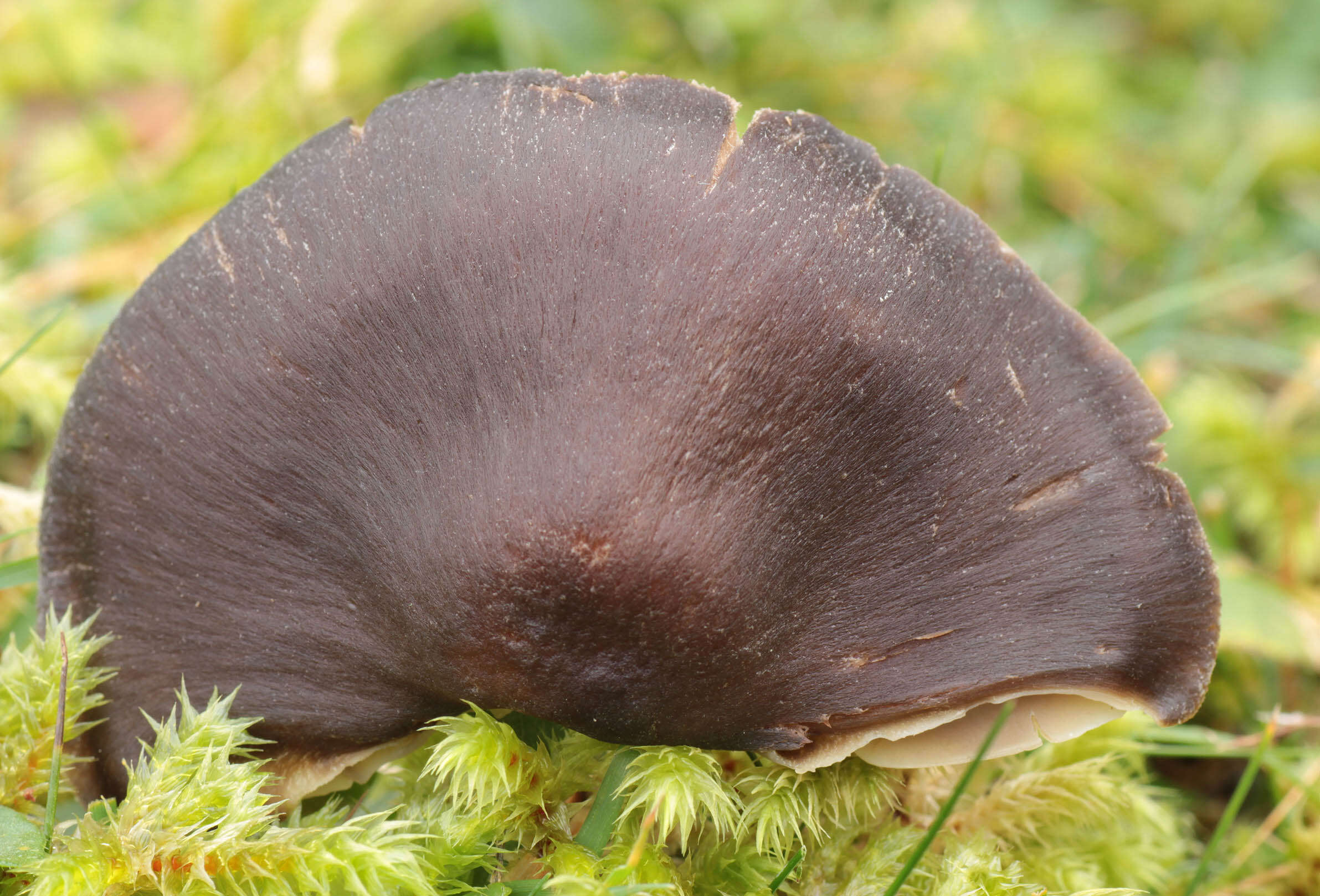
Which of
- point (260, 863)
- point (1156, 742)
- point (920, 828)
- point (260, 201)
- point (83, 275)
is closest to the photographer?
point (260, 863)

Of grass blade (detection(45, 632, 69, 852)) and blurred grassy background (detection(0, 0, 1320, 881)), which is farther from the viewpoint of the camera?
blurred grassy background (detection(0, 0, 1320, 881))

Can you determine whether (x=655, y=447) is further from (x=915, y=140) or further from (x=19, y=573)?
(x=915, y=140)

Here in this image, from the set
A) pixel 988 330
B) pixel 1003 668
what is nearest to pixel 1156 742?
pixel 1003 668

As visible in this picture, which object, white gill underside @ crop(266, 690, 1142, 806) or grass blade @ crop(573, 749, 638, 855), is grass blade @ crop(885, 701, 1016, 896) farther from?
grass blade @ crop(573, 749, 638, 855)

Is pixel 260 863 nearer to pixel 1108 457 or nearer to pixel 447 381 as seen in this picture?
pixel 447 381

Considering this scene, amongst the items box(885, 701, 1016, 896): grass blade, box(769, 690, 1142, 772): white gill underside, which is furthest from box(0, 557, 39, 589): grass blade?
box(885, 701, 1016, 896): grass blade

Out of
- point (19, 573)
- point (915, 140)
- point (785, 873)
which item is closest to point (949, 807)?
point (785, 873)

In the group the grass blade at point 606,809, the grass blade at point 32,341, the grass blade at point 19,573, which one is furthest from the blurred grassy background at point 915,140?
the grass blade at point 606,809
